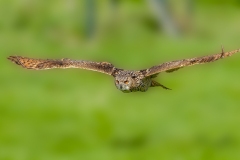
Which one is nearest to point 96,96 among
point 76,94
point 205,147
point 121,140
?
point 76,94

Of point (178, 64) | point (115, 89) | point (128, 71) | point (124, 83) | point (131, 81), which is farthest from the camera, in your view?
point (115, 89)

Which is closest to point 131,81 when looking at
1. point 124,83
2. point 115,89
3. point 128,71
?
point 124,83

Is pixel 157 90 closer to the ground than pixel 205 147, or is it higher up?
higher up

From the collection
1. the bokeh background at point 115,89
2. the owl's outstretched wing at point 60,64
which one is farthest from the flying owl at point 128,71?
the bokeh background at point 115,89

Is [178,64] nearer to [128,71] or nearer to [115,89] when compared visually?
[128,71]

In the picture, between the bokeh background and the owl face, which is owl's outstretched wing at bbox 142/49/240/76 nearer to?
the owl face

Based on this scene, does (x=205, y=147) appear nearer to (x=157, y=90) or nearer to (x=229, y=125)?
(x=229, y=125)

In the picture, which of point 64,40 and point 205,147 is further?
point 64,40
